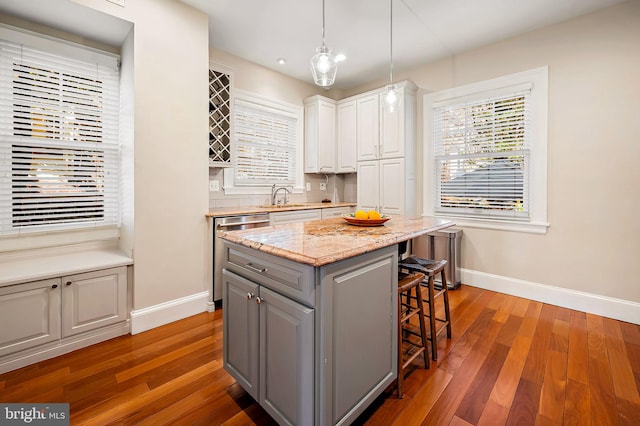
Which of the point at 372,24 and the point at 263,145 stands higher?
the point at 372,24

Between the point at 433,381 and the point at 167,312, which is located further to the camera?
the point at 167,312

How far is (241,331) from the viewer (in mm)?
1604

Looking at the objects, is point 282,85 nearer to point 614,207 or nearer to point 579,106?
point 579,106

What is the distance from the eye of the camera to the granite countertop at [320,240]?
1.25 m

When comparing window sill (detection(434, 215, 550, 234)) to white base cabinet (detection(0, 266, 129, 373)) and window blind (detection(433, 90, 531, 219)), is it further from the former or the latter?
white base cabinet (detection(0, 266, 129, 373))

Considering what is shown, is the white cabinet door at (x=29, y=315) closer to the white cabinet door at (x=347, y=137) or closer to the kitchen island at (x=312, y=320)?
the kitchen island at (x=312, y=320)

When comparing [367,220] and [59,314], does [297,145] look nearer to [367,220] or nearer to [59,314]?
[367,220]

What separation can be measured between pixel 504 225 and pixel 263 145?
318cm

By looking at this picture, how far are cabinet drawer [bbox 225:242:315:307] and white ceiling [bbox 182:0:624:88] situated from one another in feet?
7.73

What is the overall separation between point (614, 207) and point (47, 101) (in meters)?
5.08

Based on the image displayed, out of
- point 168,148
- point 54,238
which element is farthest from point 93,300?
point 168,148

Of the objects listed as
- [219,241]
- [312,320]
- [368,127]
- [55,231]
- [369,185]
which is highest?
[368,127]

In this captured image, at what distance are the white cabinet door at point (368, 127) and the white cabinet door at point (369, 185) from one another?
0.37 ft

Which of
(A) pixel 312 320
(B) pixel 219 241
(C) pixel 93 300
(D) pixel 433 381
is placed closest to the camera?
(A) pixel 312 320
